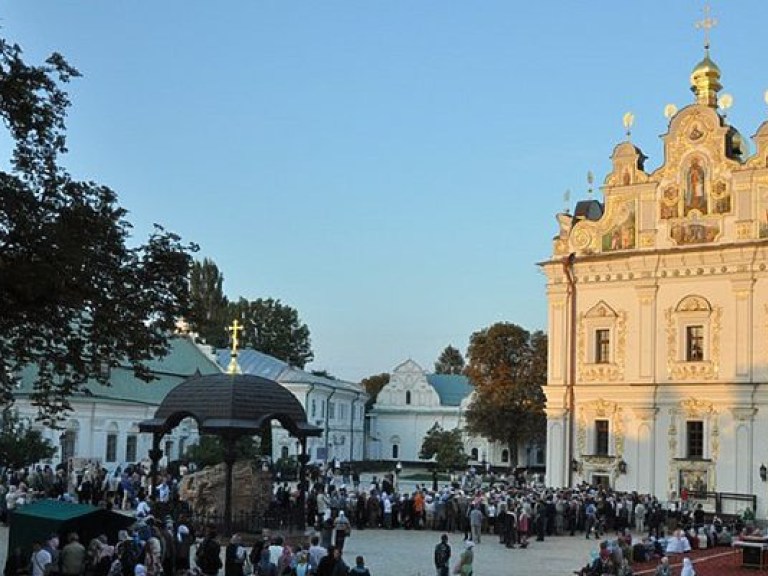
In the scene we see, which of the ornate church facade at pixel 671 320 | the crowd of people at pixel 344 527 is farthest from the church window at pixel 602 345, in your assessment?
the crowd of people at pixel 344 527

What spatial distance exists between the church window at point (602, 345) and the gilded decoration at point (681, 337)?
100 inches

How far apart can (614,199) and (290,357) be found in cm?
5492

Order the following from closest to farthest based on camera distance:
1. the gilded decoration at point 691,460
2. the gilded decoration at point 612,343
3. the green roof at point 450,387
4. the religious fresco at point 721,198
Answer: the gilded decoration at point 691,460 < the religious fresco at point 721,198 < the gilded decoration at point 612,343 < the green roof at point 450,387

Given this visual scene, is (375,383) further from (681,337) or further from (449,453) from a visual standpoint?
(681,337)

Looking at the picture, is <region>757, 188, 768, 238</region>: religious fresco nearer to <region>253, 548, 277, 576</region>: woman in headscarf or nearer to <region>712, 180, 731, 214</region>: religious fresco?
<region>712, 180, 731, 214</region>: religious fresco

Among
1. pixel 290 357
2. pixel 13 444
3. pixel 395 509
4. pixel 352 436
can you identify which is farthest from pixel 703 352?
pixel 290 357

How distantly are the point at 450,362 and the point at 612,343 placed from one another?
276ft

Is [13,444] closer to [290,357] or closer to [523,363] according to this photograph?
[523,363]

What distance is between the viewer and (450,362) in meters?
127

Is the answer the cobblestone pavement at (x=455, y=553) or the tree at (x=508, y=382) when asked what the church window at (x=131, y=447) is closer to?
the tree at (x=508, y=382)

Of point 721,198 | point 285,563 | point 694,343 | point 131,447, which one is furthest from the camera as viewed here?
point 131,447

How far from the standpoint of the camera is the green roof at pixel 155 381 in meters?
53.6

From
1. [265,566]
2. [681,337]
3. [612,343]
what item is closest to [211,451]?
[612,343]

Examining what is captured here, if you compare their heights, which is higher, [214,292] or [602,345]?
[214,292]
